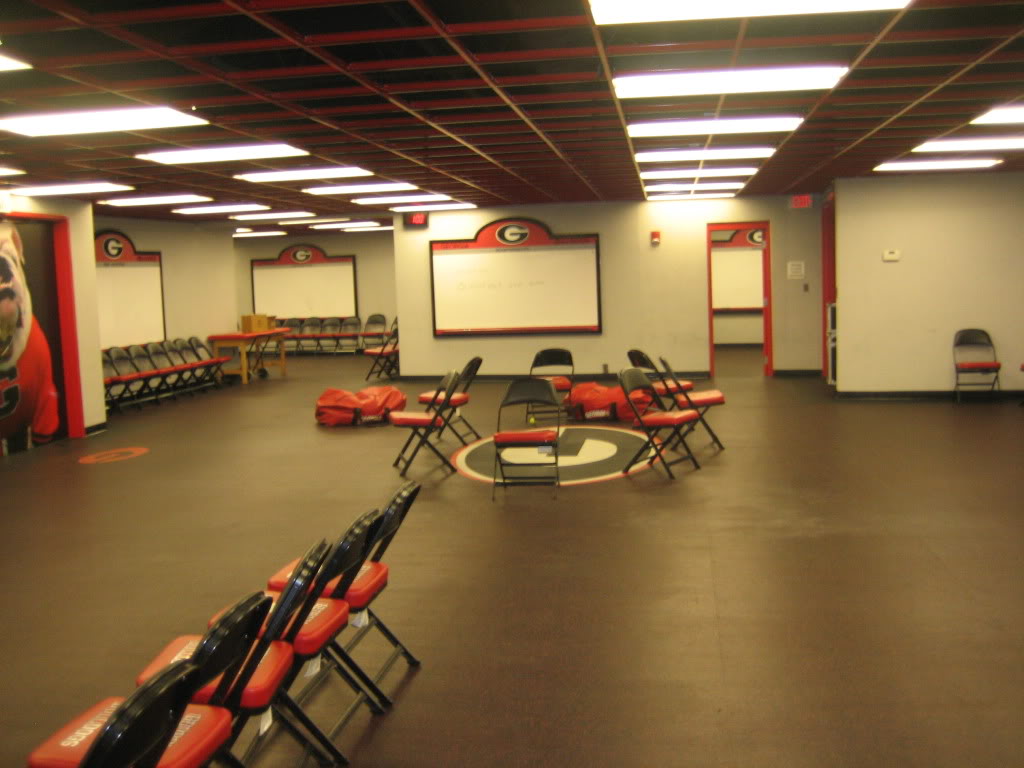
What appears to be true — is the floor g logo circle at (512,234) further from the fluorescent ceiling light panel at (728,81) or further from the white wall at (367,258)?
the fluorescent ceiling light panel at (728,81)

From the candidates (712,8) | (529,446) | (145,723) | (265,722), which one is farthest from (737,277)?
(145,723)

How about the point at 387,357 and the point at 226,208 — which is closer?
the point at 226,208

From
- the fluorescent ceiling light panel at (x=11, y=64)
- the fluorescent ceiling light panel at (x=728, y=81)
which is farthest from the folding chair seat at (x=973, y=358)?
the fluorescent ceiling light panel at (x=11, y=64)

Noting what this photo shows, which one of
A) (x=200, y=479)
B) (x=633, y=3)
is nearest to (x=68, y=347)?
(x=200, y=479)

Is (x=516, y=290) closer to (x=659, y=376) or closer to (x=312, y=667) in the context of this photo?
(x=659, y=376)

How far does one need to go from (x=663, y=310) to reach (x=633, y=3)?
9744 mm

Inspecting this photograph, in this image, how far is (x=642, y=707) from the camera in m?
3.15

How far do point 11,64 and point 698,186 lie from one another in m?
8.71

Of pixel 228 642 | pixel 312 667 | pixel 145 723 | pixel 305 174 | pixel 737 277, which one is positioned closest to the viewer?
pixel 145 723

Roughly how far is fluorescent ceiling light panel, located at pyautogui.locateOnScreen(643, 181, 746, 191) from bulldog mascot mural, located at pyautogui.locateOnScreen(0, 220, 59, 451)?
716cm

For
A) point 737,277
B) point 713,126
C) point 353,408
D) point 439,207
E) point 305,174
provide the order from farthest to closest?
point 737,277
point 439,207
point 353,408
point 305,174
point 713,126

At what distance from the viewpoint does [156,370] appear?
1241 centimetres

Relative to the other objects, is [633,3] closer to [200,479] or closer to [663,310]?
[200,479]

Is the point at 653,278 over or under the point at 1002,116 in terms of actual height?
under
